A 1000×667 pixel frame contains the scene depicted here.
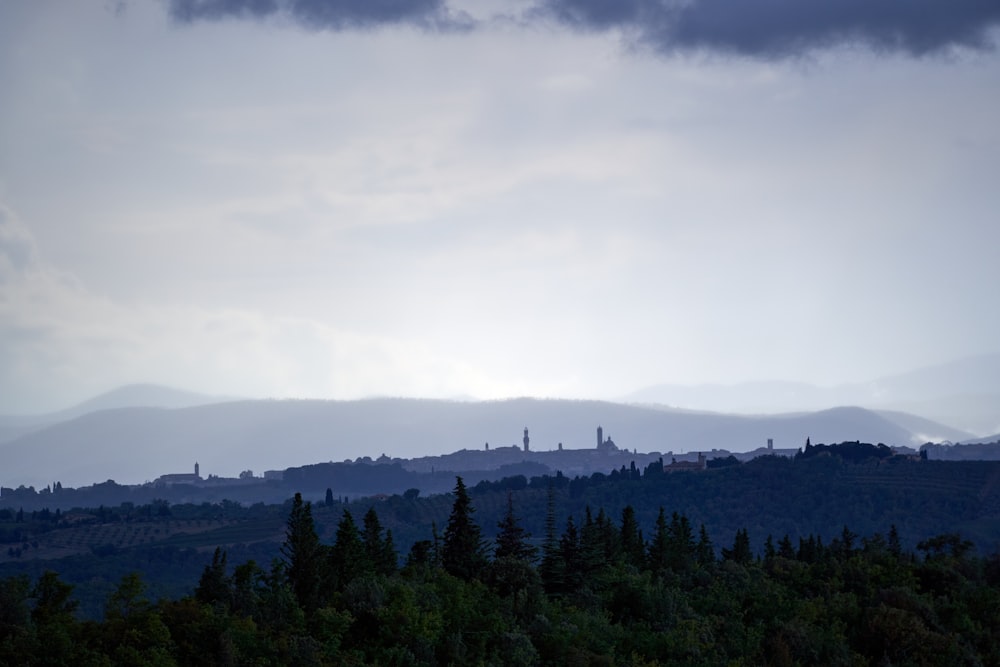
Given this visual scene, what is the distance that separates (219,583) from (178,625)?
451 inches

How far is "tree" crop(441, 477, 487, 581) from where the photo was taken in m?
68.7

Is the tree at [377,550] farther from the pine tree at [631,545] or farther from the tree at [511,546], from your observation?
the pine tree at [631,545]

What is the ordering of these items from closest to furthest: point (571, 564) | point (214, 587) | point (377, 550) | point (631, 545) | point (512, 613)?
point (512, 613)
point (214, 587)
point (571, 564)
point (377, 550)
point (631, 545)

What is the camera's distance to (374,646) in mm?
52188

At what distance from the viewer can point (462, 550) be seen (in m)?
69.6

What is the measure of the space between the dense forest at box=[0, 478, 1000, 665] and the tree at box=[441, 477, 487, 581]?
94 mm

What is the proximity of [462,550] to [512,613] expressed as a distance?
11.3m

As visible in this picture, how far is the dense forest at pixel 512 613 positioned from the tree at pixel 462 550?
0.09 metres

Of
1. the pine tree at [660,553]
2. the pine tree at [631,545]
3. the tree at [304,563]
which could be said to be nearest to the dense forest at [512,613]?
the tree at [304,563]

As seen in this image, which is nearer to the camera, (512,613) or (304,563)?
(512,613)

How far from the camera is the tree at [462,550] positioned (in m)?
68.7

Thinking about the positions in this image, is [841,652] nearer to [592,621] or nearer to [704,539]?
[592,621]

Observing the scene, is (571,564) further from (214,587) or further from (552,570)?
(214,587)

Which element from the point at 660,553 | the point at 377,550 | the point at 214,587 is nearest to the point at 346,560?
the point at 214,587
